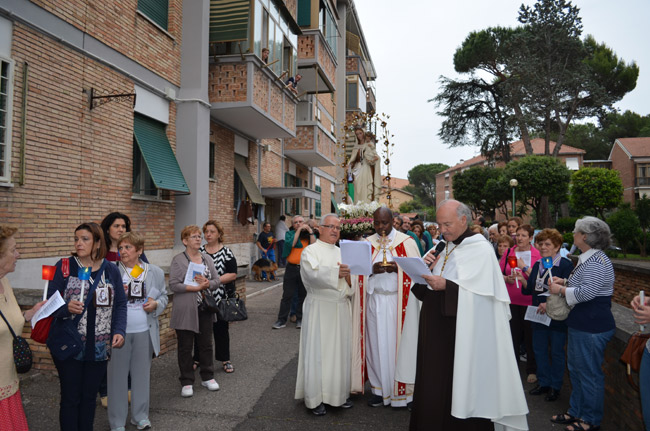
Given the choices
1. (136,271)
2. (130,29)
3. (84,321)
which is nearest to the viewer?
(84,321)

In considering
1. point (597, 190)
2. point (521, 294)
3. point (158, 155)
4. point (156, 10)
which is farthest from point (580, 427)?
point (597, 190)

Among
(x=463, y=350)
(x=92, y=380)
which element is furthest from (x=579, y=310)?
(x=92, y=380)

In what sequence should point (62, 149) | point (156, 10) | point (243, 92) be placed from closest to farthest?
point (62, 149) < point (156, 10) < point (243, 92)

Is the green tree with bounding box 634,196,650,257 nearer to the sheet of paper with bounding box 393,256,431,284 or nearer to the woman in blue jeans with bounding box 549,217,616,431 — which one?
the woman in blue jeans with bounding box 549,217,616,431

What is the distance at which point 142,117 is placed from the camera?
10641 mm

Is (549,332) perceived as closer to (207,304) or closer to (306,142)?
(207,304)

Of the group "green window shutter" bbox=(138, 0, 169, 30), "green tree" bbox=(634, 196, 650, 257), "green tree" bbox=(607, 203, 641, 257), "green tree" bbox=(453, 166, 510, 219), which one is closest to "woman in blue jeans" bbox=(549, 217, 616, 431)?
"green window shutter" bbox=(138, 0, 169, 30)

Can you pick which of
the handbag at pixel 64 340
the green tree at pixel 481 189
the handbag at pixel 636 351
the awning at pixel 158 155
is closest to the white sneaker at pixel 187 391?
the handbag at pixel 64 340

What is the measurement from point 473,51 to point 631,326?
39981mm

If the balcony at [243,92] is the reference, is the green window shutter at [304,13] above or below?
above

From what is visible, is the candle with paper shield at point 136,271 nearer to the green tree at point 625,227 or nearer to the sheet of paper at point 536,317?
the sheet of paper at point 536,317

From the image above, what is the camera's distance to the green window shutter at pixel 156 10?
1053 cm

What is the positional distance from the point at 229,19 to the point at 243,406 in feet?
34.3

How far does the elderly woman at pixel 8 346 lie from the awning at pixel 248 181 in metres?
12.1
